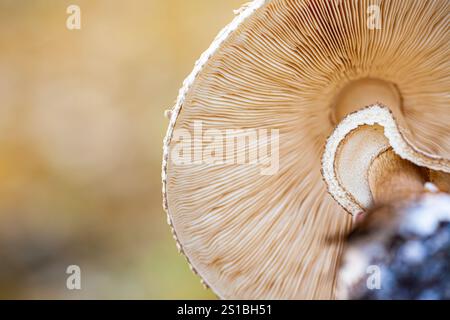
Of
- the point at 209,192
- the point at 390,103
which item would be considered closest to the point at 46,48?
the point at 209,192

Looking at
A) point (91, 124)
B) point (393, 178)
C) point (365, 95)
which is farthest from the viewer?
point (91, 124)

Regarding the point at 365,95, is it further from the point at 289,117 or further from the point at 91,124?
the point at 91,124

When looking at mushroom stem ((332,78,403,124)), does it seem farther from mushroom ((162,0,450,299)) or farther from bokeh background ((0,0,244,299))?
bokeh background ((0,0,244,299))

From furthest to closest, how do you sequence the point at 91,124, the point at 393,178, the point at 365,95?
the point at 91,124 → the point at 365,95 → the point at 393,178

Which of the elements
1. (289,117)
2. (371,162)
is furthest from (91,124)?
(371,162)

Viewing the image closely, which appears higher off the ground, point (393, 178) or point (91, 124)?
point (91, 124)

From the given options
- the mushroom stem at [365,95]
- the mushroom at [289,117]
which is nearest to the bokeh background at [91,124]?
the mushroom at [289,117]

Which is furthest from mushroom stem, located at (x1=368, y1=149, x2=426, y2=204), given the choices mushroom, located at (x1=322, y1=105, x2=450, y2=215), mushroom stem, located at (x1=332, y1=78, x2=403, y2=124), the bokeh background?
the bokeh background

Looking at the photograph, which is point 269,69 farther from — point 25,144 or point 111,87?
point 25,144
